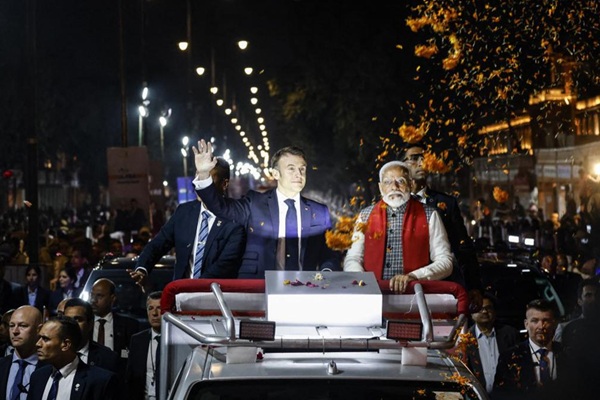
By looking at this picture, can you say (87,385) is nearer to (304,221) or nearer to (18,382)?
(18,382)

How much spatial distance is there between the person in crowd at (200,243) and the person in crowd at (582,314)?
249 centimetres

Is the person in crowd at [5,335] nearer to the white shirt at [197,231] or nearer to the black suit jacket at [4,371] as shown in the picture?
the black suit jacket at [4,371]

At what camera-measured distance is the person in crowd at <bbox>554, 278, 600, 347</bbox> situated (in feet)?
31.3

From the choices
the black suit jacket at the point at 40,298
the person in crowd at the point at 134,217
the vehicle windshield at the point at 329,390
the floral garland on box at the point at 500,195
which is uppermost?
the floral garland on box at the point at 500,195

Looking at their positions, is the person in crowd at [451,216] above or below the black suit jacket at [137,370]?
above

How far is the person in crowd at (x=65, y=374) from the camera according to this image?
7.36 meters

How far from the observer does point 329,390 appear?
5.46 m

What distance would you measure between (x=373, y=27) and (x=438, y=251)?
2775cm

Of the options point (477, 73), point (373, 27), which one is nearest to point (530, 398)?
point (477, 73)

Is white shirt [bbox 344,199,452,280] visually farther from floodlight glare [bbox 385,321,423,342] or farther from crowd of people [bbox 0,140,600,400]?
floodlight glare [bbox 385,321,423,342]

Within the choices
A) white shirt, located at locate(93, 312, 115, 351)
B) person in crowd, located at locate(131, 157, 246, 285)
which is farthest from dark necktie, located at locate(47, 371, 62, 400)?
white shirt, located at locate(93, 312, 115, 351)

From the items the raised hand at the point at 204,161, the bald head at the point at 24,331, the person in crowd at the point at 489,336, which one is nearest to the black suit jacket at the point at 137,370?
the bald head at the point at 24,331

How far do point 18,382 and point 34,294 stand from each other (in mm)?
7155

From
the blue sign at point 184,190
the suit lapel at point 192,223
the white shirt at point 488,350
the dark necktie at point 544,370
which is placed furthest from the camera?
the blue sign at point 184,190
